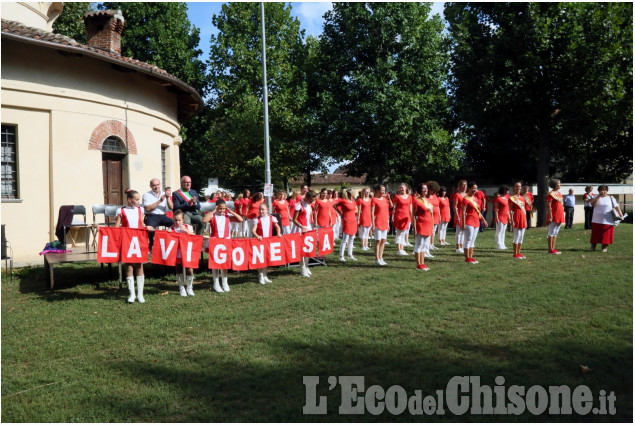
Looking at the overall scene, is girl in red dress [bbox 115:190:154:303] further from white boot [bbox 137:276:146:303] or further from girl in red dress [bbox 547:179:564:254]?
girl in red dress [bbox 547:179:564:254]

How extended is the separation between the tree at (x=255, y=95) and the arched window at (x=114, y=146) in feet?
62.0

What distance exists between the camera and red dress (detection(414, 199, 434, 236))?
41.0 feet

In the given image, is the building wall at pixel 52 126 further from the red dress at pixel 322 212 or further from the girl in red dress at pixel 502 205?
the girl in red dress at pixel 502 205

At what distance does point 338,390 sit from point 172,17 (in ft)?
119

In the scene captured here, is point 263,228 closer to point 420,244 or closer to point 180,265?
point 180,265

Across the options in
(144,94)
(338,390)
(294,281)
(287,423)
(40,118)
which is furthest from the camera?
(144,94)

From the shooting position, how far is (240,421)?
15.0 feet

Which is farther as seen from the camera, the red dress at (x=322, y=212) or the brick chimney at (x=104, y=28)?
the brick chimney at (x=104, y=28)

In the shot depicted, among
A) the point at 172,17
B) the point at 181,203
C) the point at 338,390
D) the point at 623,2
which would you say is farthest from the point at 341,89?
the point at 338,390

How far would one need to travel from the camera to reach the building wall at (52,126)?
47.9 ft

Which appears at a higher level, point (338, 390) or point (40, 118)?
point (40, 118)

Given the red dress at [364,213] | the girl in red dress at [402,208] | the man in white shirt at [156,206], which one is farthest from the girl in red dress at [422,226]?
the man in white shirt at [156,206]

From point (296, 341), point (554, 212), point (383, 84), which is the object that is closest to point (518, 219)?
point (554, 212)

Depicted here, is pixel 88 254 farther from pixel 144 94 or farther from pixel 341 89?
pixel 341 89
